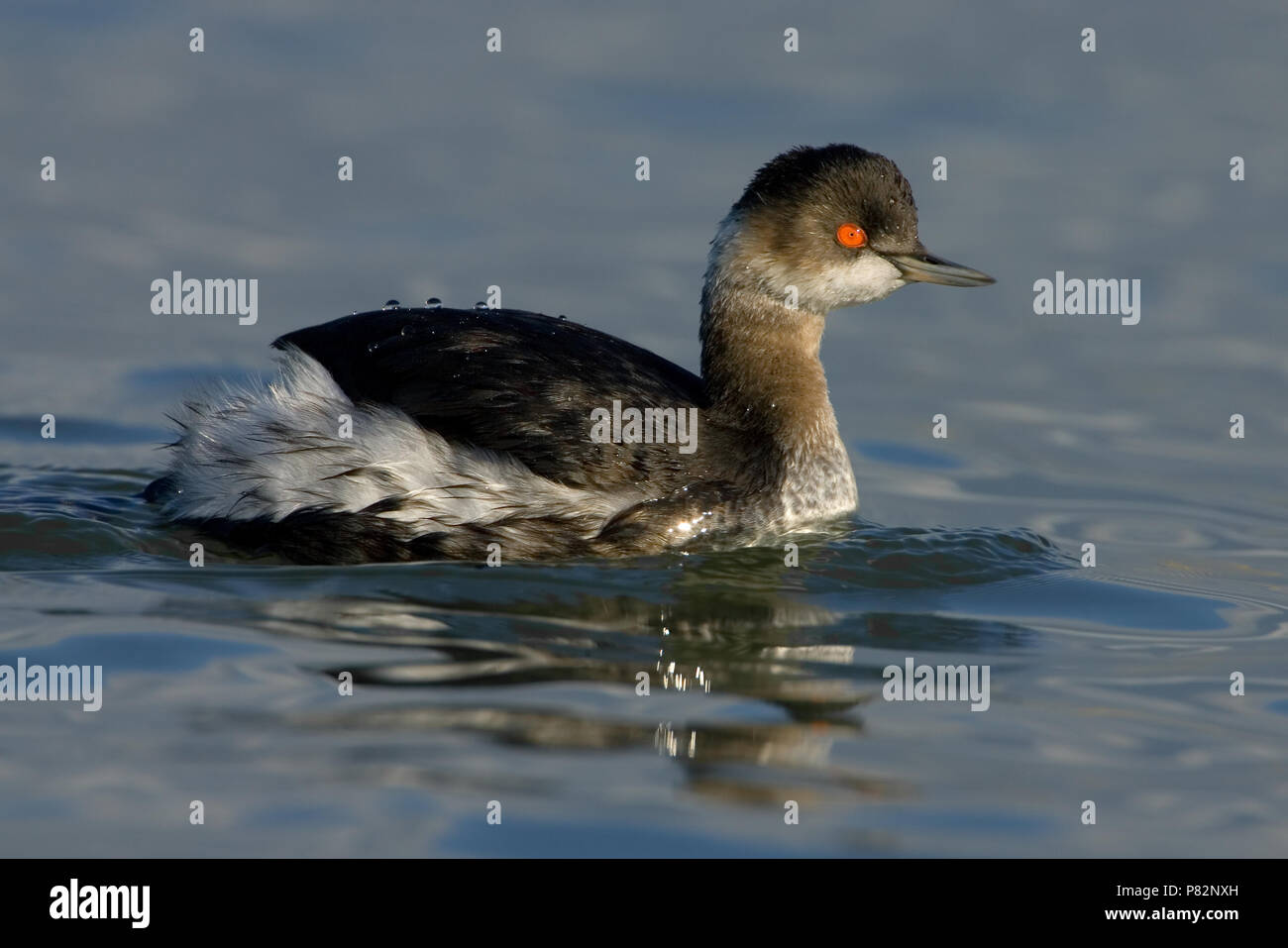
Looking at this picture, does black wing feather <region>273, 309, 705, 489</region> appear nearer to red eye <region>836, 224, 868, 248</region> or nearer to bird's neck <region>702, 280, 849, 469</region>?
bird's neck <region>702, 280, 849, 469</region>

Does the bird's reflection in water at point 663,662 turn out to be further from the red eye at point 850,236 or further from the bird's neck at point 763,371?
the red eye at point 850,236

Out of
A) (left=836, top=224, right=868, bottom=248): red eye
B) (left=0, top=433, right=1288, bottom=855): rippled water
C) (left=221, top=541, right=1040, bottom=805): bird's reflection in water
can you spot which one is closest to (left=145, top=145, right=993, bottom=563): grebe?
(left=836, top=224, right=868, bottom=248): red eye

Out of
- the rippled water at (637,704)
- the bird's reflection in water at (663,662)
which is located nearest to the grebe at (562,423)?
the rippled water at (637,704)

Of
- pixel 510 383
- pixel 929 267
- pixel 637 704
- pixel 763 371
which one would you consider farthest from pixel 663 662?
pixel 929 267

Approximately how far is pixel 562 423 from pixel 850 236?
1740 mm

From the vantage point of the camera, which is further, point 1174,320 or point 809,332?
point 1174,320

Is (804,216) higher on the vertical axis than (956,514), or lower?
higher

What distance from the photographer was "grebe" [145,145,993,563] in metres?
8.08

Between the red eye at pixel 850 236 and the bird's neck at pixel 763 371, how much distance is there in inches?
15.0

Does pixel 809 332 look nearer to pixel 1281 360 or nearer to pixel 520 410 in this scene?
pixel 520 410

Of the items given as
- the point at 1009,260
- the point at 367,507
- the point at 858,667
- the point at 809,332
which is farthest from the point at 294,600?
the point at 1009,260

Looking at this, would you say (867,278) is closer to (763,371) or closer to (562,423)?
(763,371)

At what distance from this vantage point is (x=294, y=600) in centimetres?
743

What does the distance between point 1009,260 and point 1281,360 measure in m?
1.70
